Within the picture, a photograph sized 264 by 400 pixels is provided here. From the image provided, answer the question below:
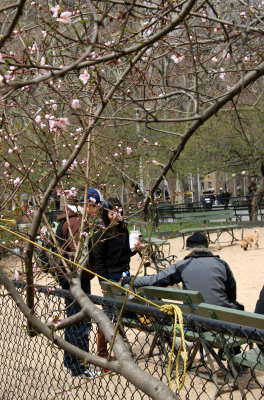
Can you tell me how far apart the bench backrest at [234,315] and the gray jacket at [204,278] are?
2.62 ft

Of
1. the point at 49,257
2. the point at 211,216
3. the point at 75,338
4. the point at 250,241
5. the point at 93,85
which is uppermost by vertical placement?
the point at 93,85

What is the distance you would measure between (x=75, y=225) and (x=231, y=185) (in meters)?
87.8

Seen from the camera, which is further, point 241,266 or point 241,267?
point 241,266

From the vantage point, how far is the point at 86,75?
325 cm

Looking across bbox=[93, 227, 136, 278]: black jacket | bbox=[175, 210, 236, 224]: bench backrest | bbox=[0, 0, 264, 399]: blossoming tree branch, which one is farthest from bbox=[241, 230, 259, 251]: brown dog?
bbox=[0, 0, 264, 399]: blossoming tree branch

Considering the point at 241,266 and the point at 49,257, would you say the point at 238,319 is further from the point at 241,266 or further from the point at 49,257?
the point at 241,266

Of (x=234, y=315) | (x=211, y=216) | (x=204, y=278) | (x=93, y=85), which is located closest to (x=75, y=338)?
(x=234, y=315)

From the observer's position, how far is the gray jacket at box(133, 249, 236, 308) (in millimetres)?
5152

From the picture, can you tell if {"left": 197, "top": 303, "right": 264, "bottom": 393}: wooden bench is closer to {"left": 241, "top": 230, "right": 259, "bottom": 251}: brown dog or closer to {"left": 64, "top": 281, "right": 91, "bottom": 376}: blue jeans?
{"left": 64, "top": 281, "right": 91, "bottom": 376}: blue jeans

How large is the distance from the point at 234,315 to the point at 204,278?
1357 millimetres

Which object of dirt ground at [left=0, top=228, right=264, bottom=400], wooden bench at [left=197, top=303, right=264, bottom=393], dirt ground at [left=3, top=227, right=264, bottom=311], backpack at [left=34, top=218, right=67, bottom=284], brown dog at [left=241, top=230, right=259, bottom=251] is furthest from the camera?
brown dog at [left=241, top=230, right=259, bottom=251]

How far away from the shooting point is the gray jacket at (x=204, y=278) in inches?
203

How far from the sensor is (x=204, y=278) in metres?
5.19

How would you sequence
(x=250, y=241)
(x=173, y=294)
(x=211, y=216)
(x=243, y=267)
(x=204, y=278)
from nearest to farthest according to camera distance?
(x=173, y=294) → (x=204, y=278) → (x=243, y=267) → (x=250, y=241) → (x=211, y=216)
